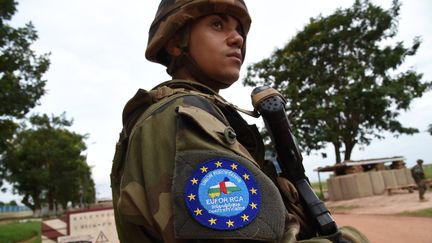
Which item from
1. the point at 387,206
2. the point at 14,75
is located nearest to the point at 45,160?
the point at 14,75

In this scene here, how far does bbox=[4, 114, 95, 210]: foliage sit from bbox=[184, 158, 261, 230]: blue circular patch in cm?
3601

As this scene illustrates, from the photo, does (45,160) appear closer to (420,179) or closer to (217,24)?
(420,179)

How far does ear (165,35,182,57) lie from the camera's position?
1669 mm

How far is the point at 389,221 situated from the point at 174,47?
1023cm

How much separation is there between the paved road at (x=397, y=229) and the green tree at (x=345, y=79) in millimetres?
8112

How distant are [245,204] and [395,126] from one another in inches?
791

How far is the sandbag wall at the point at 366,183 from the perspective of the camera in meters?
17.8

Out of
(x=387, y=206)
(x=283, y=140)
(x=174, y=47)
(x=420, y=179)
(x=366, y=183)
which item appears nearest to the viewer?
(x=283, y=140)

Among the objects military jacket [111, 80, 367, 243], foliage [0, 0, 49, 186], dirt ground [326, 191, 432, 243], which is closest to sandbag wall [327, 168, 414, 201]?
dirt ground [326, 191, 432, 243]

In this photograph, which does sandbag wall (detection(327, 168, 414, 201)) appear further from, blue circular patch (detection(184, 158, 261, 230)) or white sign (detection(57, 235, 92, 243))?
blue circular patch (detection(184, 158, 261, 230))

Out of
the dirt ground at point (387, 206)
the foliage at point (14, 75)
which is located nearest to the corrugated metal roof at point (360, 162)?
the dirt ground at point (387, 206)

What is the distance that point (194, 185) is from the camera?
92cm

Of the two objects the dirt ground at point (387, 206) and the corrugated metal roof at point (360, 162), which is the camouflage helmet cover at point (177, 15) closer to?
the dirt ground at point (387, 206)

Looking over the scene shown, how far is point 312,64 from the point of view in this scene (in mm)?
19594
